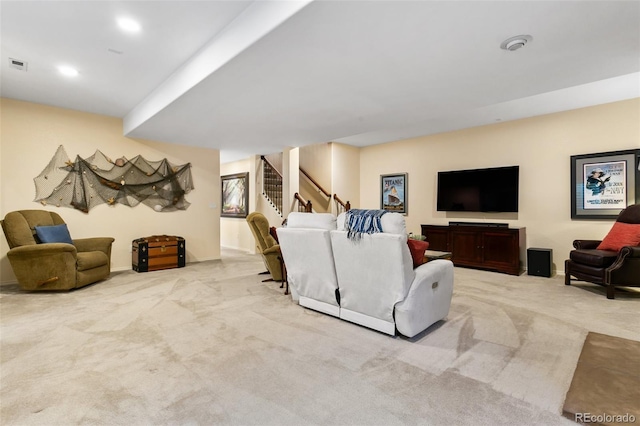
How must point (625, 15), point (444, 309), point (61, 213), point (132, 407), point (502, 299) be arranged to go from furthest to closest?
point (61, 213) → point (502, 299) → point (444, 309) → point (625, 15) → point (132, 407)

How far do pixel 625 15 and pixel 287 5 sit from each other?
236cm

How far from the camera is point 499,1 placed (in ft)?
6.47

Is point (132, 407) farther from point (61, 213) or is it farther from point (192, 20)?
point (61, 213)

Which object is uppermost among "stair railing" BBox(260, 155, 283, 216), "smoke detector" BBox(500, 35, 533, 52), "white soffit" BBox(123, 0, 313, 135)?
"white soffit" BBox(123, 0, 313, 135)

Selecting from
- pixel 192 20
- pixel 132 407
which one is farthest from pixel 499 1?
pixel 132 407

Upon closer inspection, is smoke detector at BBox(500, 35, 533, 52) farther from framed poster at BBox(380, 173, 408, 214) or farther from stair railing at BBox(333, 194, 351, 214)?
stair railing at BBox(333, 194, 351, 214)

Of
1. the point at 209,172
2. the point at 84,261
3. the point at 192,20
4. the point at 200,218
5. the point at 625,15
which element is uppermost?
the point at 192,20

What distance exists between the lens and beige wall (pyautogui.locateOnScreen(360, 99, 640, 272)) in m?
4.54

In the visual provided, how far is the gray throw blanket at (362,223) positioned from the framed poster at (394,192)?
179 inches

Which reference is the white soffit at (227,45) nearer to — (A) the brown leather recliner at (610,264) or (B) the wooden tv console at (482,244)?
(A) the brown leather recliner at (610,264)

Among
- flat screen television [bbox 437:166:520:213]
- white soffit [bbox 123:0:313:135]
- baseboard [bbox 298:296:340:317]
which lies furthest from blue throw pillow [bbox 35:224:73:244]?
flat screen television [bbox 437:166:520:213]

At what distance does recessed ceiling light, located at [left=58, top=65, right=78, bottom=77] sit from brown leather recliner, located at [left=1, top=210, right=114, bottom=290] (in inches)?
78.0

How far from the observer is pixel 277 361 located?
83.4 inches

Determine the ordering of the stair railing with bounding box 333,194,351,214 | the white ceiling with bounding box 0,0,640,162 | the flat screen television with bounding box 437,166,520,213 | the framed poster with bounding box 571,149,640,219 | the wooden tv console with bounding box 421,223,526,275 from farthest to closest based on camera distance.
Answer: the stair railing with bounding box 333,194,351,214
the flat screen television with bounding box 437,166,520,213
the wooden tv console with bounding box 421,223,526,275
the framed poster with bounding box 571,149,640,219
the white ceiling with bounding box 0,0,640,162
